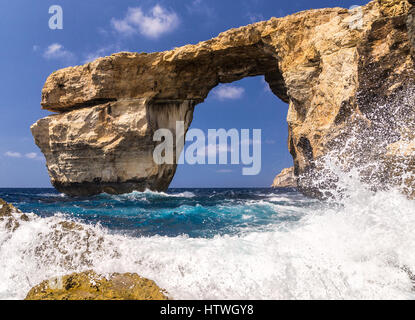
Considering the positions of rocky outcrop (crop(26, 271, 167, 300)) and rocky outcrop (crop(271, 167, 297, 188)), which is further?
rocky outcrop (crop(271, 167, 297, 188))

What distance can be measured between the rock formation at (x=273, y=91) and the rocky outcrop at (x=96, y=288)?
17.2 feet

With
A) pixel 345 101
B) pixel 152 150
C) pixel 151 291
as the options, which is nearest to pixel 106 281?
pixel 151 291

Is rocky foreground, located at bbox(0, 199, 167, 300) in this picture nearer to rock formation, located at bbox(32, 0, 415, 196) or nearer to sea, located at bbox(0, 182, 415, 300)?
sea, located at bbox(0, 182, 415, 300)

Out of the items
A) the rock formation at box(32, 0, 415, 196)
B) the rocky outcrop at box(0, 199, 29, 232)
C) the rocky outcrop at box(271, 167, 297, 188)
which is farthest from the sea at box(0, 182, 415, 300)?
the rocky outcrop at box(271, 167, 297, 188)

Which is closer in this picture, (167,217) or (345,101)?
(167,217)

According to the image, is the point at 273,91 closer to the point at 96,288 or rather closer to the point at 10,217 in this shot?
the point at 10,217

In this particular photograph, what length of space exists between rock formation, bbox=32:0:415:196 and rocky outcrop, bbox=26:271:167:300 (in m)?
5.23

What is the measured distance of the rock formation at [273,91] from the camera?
23.6ft

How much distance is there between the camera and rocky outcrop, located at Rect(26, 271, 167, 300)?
197cm

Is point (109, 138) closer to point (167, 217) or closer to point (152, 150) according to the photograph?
point (152, 150)

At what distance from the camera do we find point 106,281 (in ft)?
7.27

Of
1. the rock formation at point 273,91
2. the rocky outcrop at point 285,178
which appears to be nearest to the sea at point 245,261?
the rock formation at point 273,91
